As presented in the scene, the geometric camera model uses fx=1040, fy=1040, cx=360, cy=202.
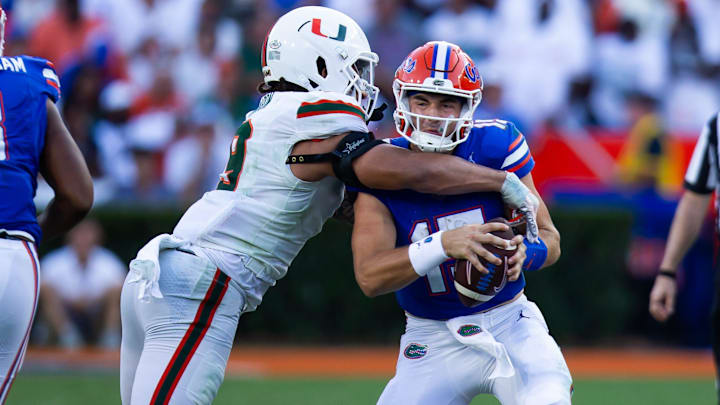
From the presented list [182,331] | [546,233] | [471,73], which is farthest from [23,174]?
[546,233]

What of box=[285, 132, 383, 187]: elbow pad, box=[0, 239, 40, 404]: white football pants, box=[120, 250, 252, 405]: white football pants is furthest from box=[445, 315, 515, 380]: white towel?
box=[0, 239, 40, 404]: white football pants

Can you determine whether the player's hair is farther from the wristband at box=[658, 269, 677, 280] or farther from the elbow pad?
the wristband at box=[658, 269, 677, 280]

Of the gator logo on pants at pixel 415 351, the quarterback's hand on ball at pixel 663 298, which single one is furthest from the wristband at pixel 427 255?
the quarterback's hand on ball at pixel 663 298

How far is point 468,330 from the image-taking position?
406 cm

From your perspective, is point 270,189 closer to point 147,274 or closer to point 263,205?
point 263,205

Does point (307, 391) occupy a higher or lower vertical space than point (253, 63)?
lower

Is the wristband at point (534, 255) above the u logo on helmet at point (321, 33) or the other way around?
the other way around

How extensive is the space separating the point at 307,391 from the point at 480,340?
410 cm

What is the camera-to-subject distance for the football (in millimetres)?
3689

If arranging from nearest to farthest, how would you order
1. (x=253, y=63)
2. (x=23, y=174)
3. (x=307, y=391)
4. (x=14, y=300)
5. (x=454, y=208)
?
(x=14, y=300) → (x=23, y=174) → (x=454, y=208) → (x=307, y=391) → (x=253, y=63)

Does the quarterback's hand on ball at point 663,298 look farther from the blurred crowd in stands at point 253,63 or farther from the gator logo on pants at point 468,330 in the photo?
the blurred crowd in stands at point 253,63

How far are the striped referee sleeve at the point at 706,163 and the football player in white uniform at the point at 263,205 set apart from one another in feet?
5.27

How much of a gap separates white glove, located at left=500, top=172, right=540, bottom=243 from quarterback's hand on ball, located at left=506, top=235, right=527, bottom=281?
168 mm

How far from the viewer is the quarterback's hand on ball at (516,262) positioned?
371cm
